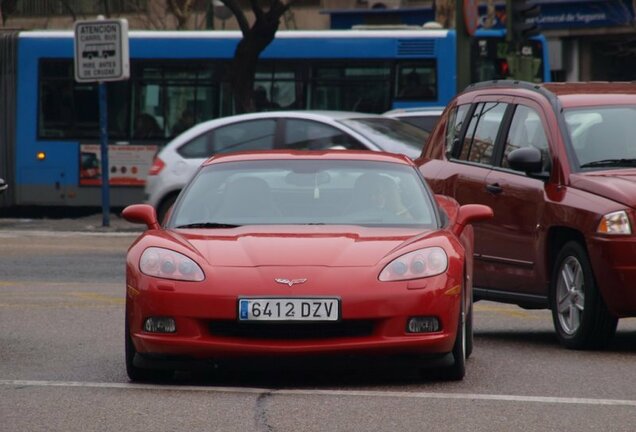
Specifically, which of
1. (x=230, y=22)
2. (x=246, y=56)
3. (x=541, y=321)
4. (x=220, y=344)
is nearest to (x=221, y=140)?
(x=246, y=56)

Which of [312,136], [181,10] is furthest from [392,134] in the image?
[181,10]

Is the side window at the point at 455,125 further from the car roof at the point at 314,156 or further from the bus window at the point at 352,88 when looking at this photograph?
the bus window at the point at 352,88

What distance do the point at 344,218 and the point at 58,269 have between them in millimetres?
8928

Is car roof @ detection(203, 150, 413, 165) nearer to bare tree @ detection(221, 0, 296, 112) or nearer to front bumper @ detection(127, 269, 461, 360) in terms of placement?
front bumper @ detection(127, 269, 461, 360)

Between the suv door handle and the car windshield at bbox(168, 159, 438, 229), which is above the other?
the car windshield at bbox(168, 159, 438, 229)

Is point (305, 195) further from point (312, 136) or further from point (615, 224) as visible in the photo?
point (312, 136)

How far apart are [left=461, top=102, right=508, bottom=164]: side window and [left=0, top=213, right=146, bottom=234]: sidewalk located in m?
12.2

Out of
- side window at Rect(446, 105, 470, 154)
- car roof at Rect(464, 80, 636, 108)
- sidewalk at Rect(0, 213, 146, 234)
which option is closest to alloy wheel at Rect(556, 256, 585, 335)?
car roof at Rect(464, 80, 636, 108)

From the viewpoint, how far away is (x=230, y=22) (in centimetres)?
5116

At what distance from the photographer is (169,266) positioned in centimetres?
905

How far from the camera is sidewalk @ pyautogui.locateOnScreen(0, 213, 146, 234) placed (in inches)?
987

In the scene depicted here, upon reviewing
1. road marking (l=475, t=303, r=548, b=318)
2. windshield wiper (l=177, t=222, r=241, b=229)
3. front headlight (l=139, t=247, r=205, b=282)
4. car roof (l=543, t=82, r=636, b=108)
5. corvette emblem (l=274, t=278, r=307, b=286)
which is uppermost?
car roof (l=543, t=82, r=636, b=108)

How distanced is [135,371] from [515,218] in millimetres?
3383

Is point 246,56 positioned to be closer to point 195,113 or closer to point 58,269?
point 195,113
